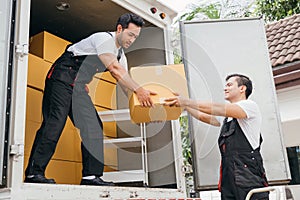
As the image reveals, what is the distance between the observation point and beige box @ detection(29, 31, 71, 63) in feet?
10.2

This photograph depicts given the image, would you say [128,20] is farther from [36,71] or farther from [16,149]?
[16,149]

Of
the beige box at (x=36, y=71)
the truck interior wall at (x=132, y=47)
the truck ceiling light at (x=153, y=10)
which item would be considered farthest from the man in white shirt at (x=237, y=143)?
the beige box at (x=36, y=71)

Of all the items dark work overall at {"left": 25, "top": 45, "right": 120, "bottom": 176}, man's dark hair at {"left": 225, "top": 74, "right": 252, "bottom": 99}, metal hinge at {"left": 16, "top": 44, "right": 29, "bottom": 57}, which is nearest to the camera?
metal hinge at {"left": 16, "top": 44, "right": 29, "bottom": 57}

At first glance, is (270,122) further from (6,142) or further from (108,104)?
(6,142)

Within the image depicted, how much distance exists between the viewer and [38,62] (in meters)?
3.03

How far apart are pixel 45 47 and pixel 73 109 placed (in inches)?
25.6

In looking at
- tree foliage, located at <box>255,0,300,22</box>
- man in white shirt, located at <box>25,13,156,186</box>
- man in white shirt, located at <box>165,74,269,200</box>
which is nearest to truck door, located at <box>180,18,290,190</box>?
man in white shirt, located at <box>165,74,269,200</box>

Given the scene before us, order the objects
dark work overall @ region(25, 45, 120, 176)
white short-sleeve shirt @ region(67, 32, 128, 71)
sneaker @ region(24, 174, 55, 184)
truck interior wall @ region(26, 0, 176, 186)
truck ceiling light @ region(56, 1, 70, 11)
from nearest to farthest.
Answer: sneaker @ region(24, 174, 55, 184)
dark work overall @ region(25, 45, 120, 176)
white short-sleeve shirt @ region(67, 32, 128, 71)
truck interior wall @ region(26, 0, 176, 186)
truck ceiling light @ region(56, 1, 70, 11)

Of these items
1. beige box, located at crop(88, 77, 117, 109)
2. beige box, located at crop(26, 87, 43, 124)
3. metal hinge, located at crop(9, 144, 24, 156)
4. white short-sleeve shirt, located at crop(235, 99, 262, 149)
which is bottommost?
metal hinge, located at crop(9, 144, 24, 156)

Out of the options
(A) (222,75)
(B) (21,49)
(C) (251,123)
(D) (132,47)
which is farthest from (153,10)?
(B) (21,49)

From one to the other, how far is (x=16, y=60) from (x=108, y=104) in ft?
4.97

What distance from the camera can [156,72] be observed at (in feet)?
8.43

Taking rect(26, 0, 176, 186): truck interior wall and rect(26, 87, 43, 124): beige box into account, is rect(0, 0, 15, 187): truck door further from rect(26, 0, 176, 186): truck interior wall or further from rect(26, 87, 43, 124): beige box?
rect(26, 0, 176, 186): truck interior wall

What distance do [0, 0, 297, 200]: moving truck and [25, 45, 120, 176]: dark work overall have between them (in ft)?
0.88
